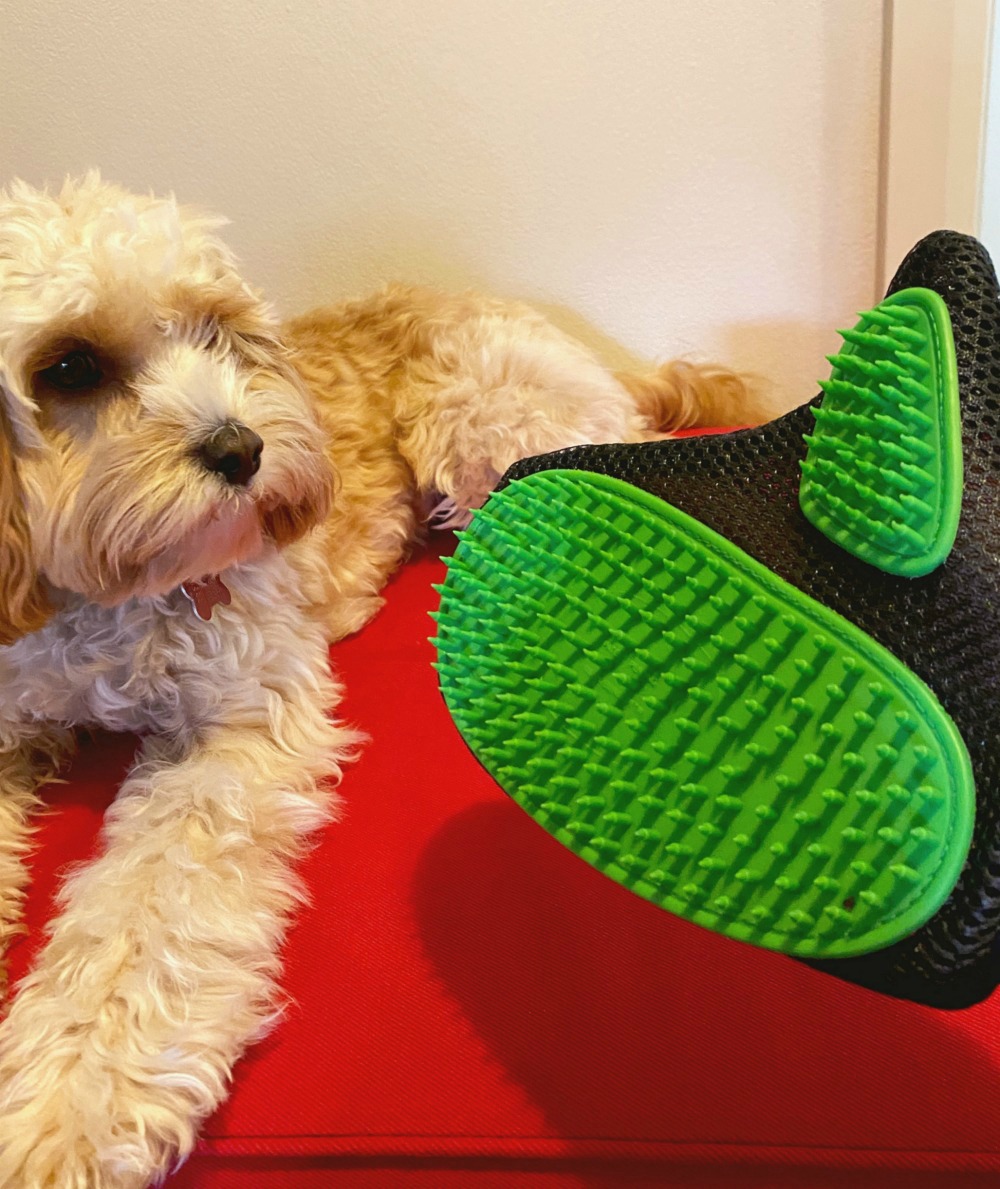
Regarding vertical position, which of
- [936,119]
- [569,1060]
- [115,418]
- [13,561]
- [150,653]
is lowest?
[569,1060]

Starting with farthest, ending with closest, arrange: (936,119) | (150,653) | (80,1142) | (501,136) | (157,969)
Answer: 1. (501,136)
2. (936,119)
3. (150,653)
4. (157,969)
5. (80,1142)

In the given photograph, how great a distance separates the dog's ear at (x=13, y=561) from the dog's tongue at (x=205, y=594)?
0.59 feet

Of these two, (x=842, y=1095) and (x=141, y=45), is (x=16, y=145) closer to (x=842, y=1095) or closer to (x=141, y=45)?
(x=141, y=45)

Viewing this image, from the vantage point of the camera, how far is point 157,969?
2.85ft

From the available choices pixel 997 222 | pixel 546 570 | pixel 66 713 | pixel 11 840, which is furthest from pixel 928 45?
pixel 11 840

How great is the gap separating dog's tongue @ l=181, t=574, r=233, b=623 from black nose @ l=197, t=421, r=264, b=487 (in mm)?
182

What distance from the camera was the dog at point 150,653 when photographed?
0.81m

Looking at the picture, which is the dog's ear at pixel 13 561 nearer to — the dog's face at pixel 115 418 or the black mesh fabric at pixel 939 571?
the dog's face at pixel 115 418

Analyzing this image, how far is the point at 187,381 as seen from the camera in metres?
1.00

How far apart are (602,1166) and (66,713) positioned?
818mm

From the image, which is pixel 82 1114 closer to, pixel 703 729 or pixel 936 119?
pixel 703 729

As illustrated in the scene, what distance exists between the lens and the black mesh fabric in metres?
0.55

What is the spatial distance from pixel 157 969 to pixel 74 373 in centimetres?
64

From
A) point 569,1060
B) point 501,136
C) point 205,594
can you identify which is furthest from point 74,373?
point 501,136
